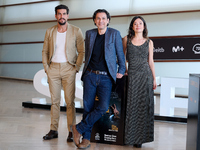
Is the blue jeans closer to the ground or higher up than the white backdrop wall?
closer to the ground

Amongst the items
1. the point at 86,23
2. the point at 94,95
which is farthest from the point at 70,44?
the point at 86,23

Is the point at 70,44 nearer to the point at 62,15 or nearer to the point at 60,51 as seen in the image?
the point at 60,51

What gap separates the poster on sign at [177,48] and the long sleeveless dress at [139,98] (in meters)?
4.99

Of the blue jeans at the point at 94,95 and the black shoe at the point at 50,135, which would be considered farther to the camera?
the black shoe at the point at 50,135

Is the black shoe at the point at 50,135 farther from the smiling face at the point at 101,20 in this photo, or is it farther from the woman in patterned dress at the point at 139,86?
the smiling face at the point at 101,20

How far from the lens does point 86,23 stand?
955cm

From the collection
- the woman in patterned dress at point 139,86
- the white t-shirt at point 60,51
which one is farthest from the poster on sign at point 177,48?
the white t-shirt at point 60,51

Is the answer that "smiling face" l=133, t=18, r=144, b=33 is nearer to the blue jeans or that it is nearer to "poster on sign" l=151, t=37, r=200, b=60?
the blue jeans

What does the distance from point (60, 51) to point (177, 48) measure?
5.29 metres

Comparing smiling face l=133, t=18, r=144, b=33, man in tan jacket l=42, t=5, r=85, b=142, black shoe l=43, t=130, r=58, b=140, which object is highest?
smiling face l=133, t=18, r=144, b=33

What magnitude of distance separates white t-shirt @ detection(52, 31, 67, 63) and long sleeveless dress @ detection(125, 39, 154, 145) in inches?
28.6

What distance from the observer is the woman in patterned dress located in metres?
2.91

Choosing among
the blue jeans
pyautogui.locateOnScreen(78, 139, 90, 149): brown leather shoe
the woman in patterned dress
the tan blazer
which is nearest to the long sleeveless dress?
the woman in patterned dress

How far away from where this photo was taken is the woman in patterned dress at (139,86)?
291 centimetres
